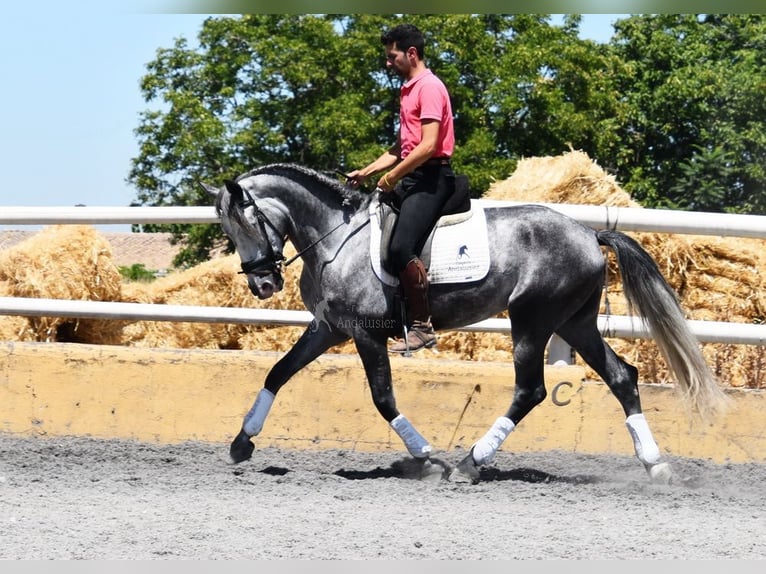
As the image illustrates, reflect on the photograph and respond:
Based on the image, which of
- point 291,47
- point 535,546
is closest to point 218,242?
point 291,47

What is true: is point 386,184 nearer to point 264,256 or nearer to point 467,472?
point 264,256

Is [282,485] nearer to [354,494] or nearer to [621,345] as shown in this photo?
[354,494]

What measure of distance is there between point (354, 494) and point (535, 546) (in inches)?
59.4

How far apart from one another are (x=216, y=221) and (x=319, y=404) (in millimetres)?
1367

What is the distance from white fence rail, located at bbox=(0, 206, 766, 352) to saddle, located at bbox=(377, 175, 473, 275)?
0.66m

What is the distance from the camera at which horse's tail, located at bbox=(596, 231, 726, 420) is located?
6438 mm

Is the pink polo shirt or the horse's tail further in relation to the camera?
the horse's tail

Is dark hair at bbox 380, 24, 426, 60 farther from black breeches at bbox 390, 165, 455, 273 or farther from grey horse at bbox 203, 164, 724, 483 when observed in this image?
grey horse at bbox 203, 164, 724, 483

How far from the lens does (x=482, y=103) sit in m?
29.9

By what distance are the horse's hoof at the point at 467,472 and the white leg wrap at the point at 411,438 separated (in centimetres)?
21

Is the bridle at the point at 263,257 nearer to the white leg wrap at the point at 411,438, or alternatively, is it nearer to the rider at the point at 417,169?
the rider at the point at 417,169

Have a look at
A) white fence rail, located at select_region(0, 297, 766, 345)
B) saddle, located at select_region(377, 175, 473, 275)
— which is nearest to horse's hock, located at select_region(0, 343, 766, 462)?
white fence rail, located at select_region(0, 297, 766, 345)

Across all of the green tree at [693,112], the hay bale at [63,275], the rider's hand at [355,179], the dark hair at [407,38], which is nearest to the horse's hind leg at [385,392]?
the rider's hand at [355,179]

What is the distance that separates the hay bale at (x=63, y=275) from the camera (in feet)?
35.8
